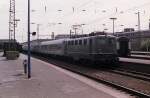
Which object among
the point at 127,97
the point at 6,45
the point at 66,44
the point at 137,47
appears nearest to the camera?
the point at 127,97

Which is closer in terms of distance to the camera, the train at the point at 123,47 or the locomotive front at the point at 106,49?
the locomotive front at the point at 106,49

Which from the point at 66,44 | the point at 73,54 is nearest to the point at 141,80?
the point at 73,54

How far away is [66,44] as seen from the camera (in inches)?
1822

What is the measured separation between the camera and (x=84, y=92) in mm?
17469

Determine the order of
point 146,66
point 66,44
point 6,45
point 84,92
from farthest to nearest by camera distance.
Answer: point 6,45 < point 66,44 < point 146,66 < point 84,92

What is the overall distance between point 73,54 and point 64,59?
29.3ft

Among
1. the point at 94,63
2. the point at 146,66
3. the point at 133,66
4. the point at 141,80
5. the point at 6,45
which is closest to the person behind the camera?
the point at 141,80

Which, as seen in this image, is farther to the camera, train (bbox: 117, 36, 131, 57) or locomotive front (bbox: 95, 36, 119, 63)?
train (bbox: 117, 36, 131, 57)

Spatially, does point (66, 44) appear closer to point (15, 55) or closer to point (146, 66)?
point (15, 55)

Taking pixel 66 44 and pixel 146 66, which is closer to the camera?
pixel 146 66

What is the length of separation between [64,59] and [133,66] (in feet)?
68.7

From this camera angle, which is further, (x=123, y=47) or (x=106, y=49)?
(x=123, y=47)

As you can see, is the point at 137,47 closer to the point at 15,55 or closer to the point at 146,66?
the point at 15,55

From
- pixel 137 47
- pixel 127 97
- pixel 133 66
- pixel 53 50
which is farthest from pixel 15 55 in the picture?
pixel 127 97
